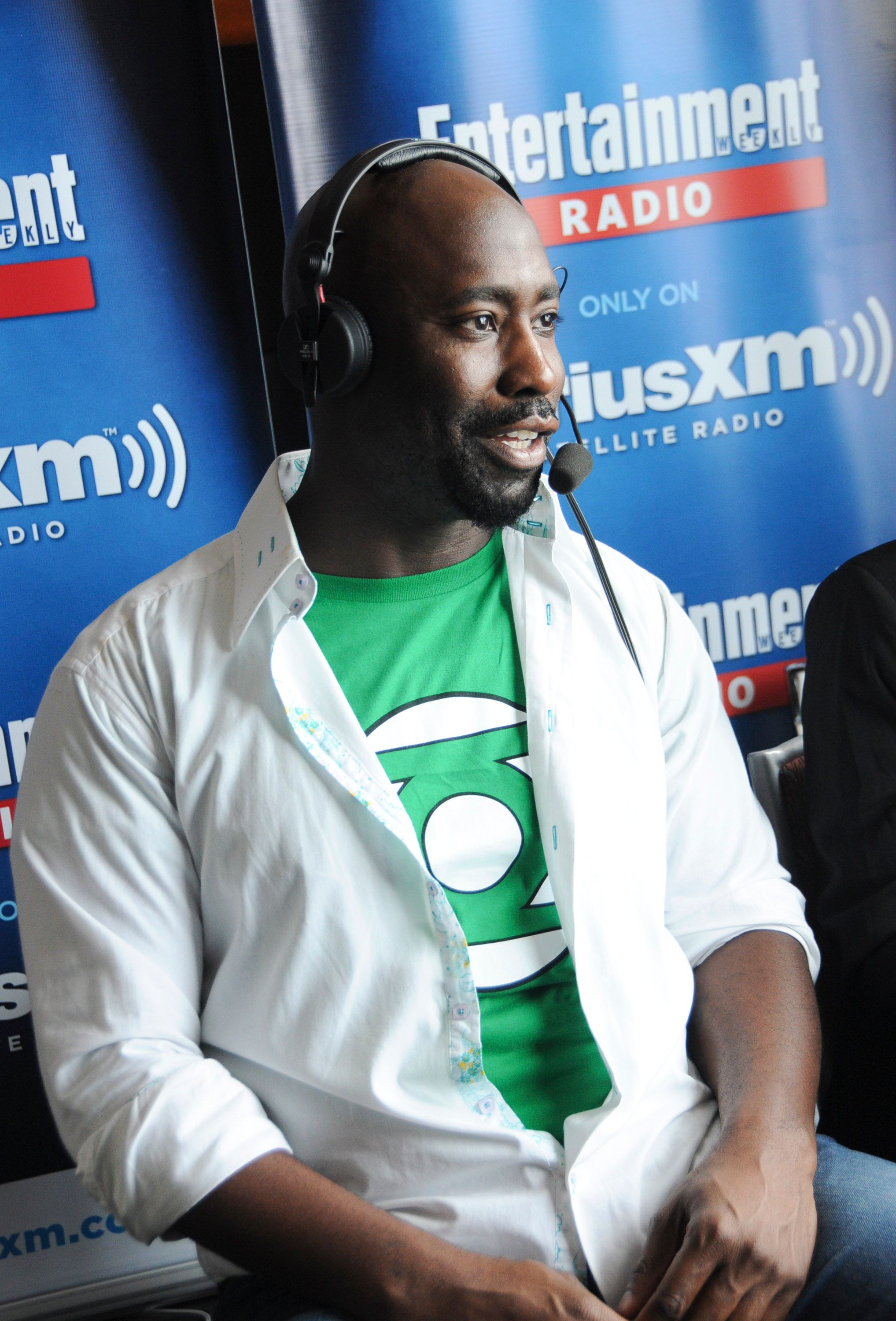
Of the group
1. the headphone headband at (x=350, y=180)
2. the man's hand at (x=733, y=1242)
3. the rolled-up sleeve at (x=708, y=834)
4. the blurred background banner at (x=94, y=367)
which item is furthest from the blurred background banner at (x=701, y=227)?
the man's hand at (x=733, y=1242)

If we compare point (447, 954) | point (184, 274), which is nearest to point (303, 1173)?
point (447, 954)

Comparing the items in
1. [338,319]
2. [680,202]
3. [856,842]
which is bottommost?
[856,842]

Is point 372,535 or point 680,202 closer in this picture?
point 372,535

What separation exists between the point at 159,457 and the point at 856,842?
1164 mm

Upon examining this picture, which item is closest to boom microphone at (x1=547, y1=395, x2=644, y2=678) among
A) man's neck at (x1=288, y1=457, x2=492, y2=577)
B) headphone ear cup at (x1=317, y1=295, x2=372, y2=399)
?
man's neck at (x1=288, y1=457, x2=492, y2=577)

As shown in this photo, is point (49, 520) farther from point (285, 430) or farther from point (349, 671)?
point (349, 671)

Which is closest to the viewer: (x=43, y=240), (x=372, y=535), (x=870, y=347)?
(x=372, y=535)

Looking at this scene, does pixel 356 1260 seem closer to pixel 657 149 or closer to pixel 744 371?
pixel 744 371

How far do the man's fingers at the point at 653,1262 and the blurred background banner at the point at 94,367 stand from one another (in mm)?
1158

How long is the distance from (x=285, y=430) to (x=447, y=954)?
4.04ft

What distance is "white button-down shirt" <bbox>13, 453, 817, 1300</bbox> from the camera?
993mm

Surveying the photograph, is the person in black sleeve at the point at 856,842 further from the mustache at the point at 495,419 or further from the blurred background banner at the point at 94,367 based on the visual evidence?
the blurred background banner at the point at 94,367

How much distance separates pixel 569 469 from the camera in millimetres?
1180

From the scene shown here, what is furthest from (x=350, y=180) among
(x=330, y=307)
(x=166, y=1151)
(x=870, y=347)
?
(x=870, y=347)
